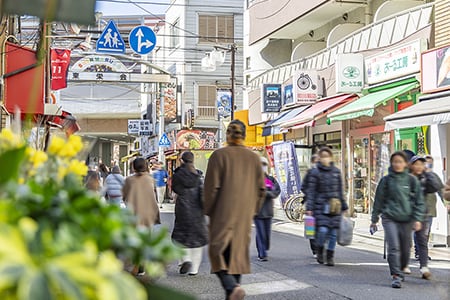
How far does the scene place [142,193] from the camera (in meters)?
9.12

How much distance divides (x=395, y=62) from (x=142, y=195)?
9625mm

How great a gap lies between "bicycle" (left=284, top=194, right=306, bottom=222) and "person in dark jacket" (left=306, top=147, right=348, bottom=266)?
8.87 m

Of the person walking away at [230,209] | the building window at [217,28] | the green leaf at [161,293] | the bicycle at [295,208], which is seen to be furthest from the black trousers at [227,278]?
the building window at [217,28]

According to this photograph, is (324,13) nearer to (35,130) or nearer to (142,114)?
(35,130)

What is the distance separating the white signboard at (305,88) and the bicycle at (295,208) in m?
3.84

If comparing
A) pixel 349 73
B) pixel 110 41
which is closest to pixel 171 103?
pixel 110 41

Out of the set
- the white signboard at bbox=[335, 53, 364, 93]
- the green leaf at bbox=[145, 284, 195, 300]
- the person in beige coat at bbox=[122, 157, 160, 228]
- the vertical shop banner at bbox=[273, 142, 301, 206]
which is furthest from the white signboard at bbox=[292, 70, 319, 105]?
the green leaf at bbox=[145, 284, 195, 300]

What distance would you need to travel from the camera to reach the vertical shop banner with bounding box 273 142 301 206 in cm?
2002

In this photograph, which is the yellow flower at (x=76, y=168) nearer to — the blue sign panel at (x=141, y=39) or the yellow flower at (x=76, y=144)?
the yellow flower at (x=76, y=144)

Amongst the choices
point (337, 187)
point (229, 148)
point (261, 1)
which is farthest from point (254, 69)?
point (229, 148)

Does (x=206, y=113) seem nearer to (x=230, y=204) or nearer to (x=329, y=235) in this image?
(x=329, y=235)

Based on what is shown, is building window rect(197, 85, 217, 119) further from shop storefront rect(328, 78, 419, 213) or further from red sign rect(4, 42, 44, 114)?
red sign rect(4, 42, 44, 114)

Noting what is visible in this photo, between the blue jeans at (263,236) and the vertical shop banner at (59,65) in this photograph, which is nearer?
the blue jeans at (263,236)

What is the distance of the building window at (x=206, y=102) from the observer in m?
40.2
